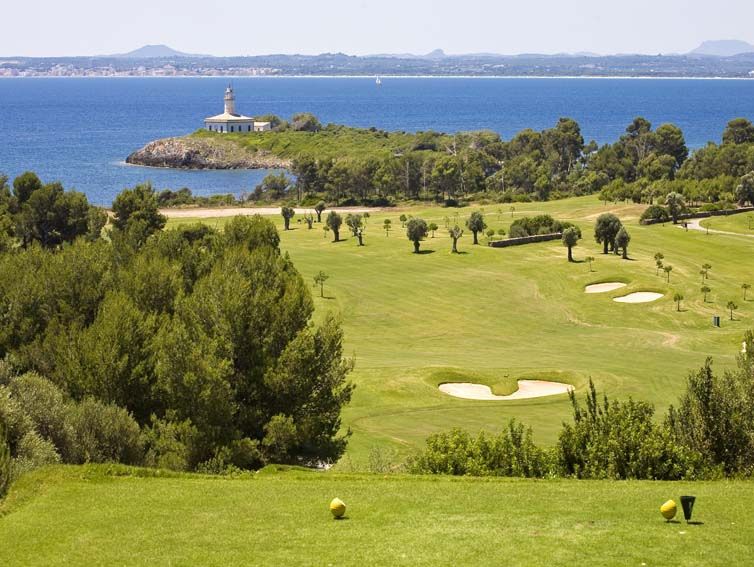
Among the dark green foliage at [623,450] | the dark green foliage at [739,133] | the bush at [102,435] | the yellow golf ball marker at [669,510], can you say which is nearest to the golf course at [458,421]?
the yellow golf ball marker at [669,510]

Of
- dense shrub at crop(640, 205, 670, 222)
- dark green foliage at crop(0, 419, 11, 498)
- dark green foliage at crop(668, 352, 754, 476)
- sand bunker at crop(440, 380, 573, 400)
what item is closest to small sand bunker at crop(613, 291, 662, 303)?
sand bunker at crop(440, 380, 573, 400)

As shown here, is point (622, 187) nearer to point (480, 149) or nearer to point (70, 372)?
point (480, 149)

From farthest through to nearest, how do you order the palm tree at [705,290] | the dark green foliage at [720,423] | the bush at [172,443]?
1. the palm tree at [705,290]
2. the bush at [172,443]
3. the dark green foliage at [720,423]

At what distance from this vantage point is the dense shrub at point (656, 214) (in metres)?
100

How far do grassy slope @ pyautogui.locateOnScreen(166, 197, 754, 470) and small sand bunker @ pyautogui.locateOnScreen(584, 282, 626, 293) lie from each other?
770 millimetres

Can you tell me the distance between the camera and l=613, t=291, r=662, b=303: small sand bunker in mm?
71312

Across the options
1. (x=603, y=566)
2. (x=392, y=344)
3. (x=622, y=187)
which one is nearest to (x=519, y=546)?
(x=603, y=566)

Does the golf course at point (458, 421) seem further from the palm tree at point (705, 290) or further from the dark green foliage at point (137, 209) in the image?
the dark green foliage at point (137, 209)

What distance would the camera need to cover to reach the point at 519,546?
2022 cm

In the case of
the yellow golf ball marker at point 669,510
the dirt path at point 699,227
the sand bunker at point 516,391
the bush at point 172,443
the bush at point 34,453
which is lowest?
the sand bunker at point 516,391

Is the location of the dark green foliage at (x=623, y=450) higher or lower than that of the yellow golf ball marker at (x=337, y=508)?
lower

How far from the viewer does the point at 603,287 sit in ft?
247

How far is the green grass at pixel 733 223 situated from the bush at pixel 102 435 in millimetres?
74587

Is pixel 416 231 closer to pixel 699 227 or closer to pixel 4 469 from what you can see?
pixel 699 227
